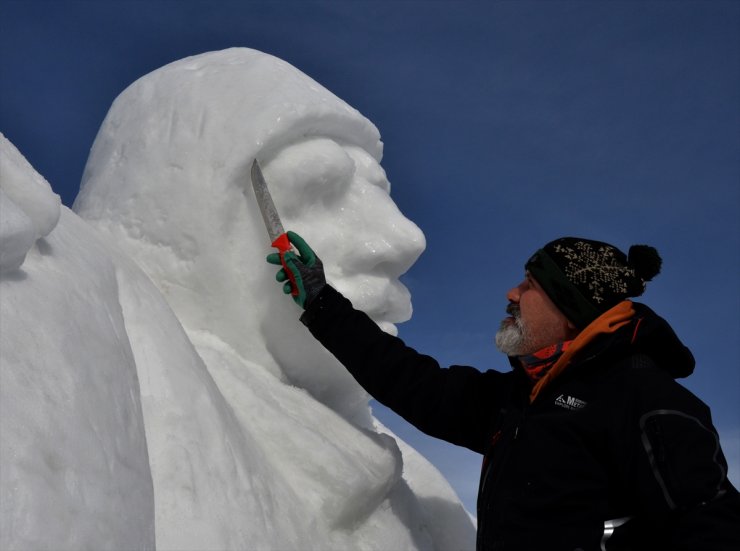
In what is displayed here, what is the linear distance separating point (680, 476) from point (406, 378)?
1.15m

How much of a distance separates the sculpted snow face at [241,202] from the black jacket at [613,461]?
0.84 metres

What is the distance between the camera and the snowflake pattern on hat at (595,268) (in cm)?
246

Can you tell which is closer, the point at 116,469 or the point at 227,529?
the point at 116,469

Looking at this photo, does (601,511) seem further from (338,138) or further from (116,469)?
(338,138)

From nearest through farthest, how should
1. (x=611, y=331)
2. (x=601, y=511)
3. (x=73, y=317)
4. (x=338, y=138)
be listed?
(x=73, y=317) → (x=601, y=511) → (x=611, y=331) → (x=338, y=138)

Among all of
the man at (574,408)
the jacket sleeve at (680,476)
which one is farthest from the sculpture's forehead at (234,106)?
the jacket sleeve at (680,476)

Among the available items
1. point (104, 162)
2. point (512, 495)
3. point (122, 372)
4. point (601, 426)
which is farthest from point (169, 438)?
point (104, 162)

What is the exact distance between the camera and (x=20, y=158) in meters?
1.85

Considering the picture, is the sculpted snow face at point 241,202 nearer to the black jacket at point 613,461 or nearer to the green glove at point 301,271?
the green glove at point 301,271

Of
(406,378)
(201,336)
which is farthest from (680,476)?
(201,336)

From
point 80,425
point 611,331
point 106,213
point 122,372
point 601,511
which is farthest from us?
point 106,213

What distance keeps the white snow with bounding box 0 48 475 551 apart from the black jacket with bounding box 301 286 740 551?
1.88 ft

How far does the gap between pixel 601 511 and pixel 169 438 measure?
124cm

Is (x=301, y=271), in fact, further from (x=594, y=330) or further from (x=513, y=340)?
(x=594, y=330)
